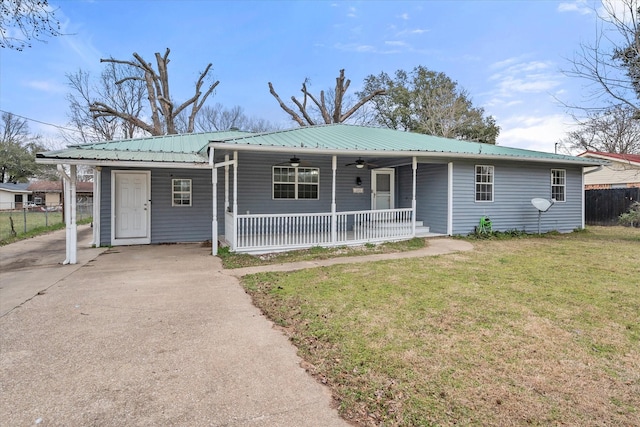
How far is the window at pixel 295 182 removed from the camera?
424 inches

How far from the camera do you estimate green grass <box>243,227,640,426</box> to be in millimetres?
2324

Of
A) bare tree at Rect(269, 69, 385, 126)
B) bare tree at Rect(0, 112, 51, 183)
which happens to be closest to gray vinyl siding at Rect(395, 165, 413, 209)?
bare tree at Rect(269, 69, 385, 126)

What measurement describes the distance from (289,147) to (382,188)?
511 cm

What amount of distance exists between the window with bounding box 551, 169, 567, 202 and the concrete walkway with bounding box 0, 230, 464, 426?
12387mm

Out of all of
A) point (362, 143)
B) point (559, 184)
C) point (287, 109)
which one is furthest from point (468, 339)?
point (287, 109)

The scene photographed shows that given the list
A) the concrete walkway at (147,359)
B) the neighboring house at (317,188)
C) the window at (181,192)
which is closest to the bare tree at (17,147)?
the neighboring house at (317,188)

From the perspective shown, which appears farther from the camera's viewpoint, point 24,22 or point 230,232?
point 230,232

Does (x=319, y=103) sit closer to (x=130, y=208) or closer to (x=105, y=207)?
(x=130, y=208)

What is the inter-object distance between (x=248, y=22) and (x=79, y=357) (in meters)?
19.8

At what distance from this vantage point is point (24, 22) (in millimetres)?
5340

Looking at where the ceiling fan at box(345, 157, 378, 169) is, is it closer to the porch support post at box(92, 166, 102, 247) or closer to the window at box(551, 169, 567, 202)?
the window at box(551, 169, 567, 202)

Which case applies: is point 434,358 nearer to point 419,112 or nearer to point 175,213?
point 175,213

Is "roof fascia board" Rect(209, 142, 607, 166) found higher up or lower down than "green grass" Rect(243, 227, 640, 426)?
higher up

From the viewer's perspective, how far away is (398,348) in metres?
3.19
